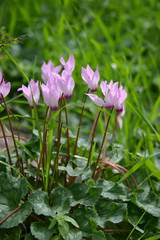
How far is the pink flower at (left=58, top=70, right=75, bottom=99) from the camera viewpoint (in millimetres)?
1132

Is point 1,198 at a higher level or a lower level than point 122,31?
higher

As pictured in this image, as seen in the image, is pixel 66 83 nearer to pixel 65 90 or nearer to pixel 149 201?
pixel 65 90

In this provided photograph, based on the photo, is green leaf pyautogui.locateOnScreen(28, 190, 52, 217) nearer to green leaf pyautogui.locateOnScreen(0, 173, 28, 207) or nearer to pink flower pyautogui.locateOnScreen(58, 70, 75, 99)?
green leaf pyautogui.locateOnScreen(0, 173, 28, 207)

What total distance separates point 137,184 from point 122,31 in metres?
2.78

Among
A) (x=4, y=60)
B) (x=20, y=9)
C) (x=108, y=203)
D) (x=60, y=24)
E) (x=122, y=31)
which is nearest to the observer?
(x=108, y=203)

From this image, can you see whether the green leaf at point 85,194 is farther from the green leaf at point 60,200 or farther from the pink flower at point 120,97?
the pink flower at point 120,97

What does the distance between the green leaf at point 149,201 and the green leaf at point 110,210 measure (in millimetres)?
84

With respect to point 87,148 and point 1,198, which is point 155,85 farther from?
point 1,198

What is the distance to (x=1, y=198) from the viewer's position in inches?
47.7

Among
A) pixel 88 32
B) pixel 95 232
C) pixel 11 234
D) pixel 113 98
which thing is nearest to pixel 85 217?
pixel 95 232

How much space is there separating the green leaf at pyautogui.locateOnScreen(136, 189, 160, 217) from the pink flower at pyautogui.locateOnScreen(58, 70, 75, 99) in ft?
1.71

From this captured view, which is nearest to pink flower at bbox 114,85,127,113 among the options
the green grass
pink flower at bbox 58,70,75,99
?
pink flower at bbox 58,70,75,99

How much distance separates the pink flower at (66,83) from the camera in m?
1.13

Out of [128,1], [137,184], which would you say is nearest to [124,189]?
[137,184]
